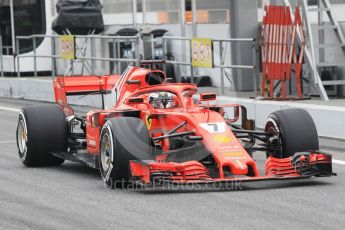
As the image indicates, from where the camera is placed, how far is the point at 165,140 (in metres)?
11.7

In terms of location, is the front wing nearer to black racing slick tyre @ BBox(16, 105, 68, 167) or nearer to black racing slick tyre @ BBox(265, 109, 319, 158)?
black racing slick tyre @ BBox(265, 109, 319, 158)

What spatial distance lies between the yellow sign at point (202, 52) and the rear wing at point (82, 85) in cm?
564

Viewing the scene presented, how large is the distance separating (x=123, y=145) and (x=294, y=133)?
2.04 m

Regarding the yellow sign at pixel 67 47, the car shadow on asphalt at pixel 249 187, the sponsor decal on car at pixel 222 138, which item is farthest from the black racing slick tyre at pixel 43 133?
the yellow sign at pixel 67 47

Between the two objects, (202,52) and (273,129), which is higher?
(202,52)

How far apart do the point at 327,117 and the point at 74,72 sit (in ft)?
39.0

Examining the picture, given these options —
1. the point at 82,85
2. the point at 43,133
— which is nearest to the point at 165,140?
the point at 43,133

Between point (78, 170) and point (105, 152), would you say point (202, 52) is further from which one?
point (105, 152)

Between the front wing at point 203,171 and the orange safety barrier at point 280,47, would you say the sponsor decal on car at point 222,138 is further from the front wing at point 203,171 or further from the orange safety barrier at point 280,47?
the orange safety barrier at point 280,47

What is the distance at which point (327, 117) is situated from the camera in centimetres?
1652

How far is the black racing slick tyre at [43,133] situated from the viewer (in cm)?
1307

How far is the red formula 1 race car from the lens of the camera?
10.9 metres

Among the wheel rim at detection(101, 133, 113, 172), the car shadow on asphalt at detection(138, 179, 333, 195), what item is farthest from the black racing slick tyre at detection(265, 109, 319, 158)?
the wheel rim at detection(101, 133, 113, 172)

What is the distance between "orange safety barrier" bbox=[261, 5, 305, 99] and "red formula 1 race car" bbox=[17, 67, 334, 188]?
622 centimetres
